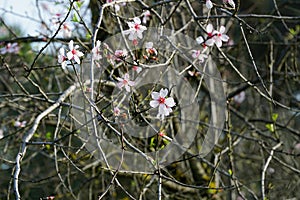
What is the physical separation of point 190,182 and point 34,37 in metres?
1.50

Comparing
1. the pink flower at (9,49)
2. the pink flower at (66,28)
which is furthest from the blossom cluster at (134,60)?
the pink flower at (9,49)

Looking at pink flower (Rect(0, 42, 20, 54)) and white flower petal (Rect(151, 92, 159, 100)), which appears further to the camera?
pink flower (Rect(0, 42, 20, 54))

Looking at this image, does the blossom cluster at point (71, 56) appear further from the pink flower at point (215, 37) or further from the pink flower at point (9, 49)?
the pink flower at point (9, 49)

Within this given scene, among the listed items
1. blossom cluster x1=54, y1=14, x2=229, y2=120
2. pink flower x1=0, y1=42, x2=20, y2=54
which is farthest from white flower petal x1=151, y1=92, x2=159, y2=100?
pink flower x1=0, y1=42, x2=20, y2=54

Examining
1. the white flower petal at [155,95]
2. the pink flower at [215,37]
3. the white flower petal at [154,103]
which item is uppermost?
the pink flower at [215,37]

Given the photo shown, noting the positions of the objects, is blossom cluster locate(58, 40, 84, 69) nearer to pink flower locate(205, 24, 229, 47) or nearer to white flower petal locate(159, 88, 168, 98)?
white flower petal locate(159, 88, 168, 98)

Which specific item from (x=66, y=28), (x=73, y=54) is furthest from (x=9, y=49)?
(x=73, y=54)

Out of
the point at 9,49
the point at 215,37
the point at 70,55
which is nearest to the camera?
the point at 70,55

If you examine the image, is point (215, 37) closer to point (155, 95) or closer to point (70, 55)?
point (155, 95)

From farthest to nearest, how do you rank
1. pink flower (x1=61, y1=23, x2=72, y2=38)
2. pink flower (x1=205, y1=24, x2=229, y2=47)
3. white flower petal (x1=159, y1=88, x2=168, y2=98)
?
1. pink flower (x1=61, y1=23, x2=72, y2=38)
2. pink flower (x1=205, y1=24, x2=229, y2=47)
3. white flower petal (x1=159, y1=88, x2=168, y2=98)

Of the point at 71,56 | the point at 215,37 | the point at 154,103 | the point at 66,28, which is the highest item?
the point at 66,28

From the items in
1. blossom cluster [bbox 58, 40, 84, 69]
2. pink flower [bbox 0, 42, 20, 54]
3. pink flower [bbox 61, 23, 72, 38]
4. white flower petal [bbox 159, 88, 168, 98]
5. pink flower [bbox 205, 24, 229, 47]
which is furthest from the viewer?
pink flower [bbox 0, 42, 20, 54]

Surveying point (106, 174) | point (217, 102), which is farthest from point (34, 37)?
point (217, 102)

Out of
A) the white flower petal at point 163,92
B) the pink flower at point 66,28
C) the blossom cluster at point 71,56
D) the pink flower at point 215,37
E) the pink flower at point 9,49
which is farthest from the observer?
the pink flower at point 9,49
